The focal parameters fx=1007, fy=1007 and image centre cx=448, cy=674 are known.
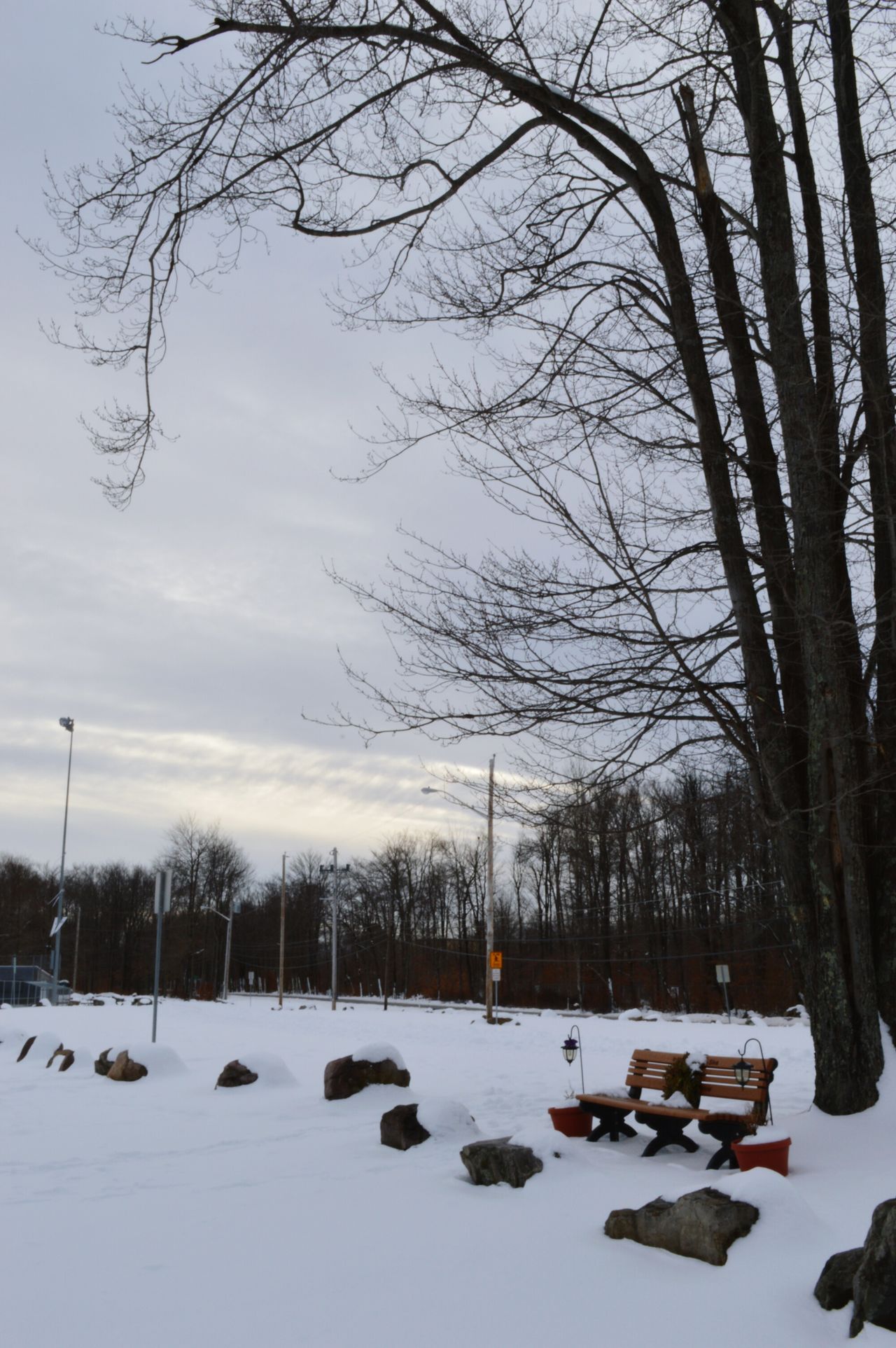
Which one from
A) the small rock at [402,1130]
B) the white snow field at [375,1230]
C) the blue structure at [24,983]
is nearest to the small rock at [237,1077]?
the white snow field at [375,1230]

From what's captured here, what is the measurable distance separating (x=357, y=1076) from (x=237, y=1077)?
167 centimetres

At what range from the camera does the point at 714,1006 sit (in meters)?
39.6

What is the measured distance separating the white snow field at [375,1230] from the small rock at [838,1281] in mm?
59

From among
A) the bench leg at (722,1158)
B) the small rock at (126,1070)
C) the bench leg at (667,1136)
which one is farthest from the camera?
the small rock at (126,1070)

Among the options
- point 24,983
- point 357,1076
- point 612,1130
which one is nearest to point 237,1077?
point 357,1076

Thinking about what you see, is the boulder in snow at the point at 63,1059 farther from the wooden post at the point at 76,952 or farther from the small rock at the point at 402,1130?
the wooden post at the point at 76,952

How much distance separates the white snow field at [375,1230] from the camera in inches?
165

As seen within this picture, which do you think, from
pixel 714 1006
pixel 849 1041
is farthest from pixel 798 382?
pixel 714 1006

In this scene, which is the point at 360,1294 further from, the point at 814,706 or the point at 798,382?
the point at 798,382

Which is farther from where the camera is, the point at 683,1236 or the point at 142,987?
the point at 142,987

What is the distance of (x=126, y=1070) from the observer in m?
11.8

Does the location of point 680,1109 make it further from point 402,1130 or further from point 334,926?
point 334,926

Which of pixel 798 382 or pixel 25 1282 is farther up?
pixel 798 382

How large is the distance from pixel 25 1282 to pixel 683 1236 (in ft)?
10.3
